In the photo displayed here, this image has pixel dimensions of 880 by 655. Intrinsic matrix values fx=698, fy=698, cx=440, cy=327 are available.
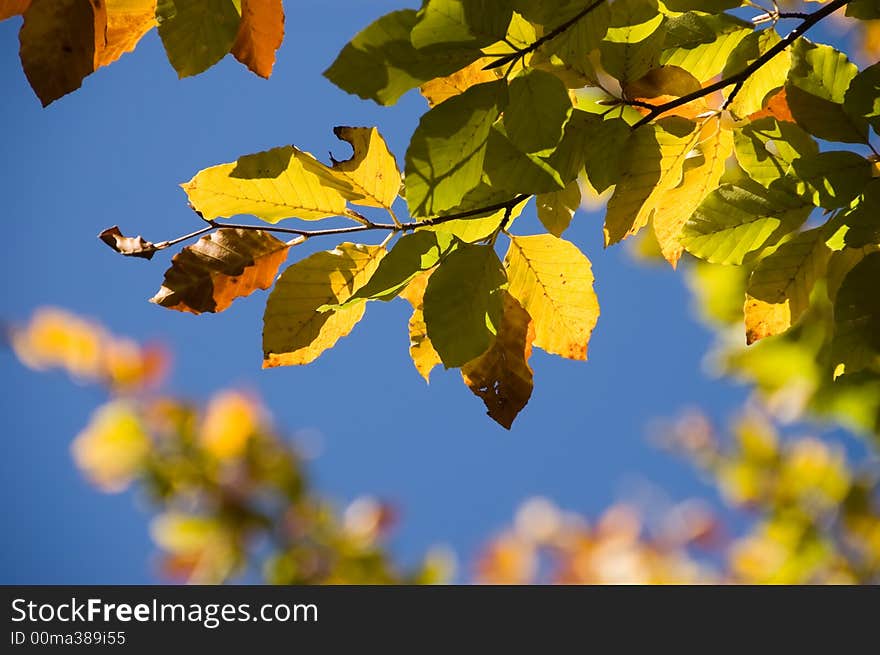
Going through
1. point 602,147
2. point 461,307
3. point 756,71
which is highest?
point 756,71

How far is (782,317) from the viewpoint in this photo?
71 cm

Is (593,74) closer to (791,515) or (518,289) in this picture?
(518,289)

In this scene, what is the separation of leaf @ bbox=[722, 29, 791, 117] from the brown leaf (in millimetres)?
558

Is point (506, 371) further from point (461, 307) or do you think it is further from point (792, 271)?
point (792, 271)

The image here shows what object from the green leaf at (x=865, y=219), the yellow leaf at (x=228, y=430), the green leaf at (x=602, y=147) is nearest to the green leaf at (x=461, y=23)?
the green leaf at (x=602, y=147)

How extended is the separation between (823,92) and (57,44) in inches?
25.2

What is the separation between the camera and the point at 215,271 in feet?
2.12

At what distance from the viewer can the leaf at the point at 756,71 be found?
2.12 feet

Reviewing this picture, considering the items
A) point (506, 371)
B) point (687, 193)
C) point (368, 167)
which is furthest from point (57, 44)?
point (687, 193)

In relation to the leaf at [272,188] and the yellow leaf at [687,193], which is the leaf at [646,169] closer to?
the yellow leaf at [687,193]

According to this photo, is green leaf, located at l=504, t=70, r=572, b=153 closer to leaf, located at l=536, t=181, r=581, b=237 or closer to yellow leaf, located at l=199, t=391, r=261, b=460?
leaf, located at l=536, t=181, r=581, b=237

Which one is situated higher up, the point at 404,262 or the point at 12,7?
the point at 12,7

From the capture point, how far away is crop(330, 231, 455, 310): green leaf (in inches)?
20.4

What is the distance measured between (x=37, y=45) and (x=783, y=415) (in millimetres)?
2215
